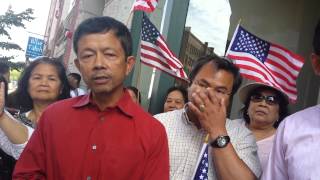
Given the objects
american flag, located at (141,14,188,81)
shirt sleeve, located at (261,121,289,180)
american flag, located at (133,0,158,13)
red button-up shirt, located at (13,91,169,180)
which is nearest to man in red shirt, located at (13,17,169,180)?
red button-up shirt, located at (13,91,169,180)

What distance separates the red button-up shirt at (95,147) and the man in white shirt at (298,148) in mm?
544

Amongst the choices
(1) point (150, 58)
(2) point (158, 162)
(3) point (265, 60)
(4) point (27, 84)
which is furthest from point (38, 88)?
(1) point (150, 58)

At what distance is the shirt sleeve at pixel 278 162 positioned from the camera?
2020 mm

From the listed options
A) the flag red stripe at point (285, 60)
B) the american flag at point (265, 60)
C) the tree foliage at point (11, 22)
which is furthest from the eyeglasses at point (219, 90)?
the tree foliage at point (11, 22)

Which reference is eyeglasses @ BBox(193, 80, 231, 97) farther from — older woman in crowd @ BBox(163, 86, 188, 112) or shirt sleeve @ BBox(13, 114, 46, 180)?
older woman in crowd @ BBox(163, 86, 188, 112)

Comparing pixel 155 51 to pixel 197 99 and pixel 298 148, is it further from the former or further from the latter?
pixel 298 148

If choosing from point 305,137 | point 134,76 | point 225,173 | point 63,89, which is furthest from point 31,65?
point 134,76

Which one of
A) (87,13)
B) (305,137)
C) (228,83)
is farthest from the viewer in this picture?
(87,13)

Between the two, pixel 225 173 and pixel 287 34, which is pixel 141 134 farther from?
pixel 287 34

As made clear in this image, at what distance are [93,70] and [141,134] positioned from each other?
42cm

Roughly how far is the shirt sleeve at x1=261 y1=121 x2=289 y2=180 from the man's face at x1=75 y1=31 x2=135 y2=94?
0.88 metres

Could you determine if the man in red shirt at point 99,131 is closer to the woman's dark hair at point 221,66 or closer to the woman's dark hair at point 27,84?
the woman's dark hair at point 221,66

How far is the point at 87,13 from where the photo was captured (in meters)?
12.8

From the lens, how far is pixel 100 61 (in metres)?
2.23
